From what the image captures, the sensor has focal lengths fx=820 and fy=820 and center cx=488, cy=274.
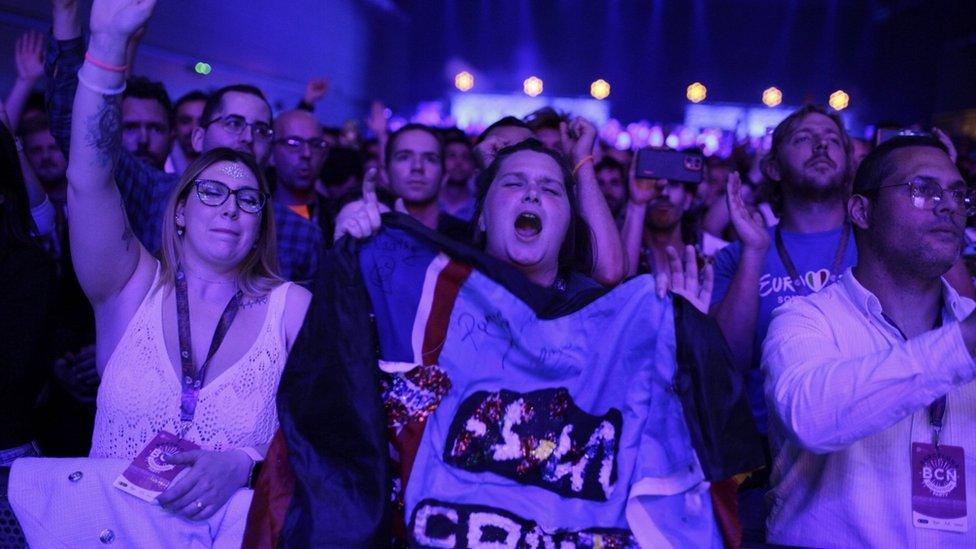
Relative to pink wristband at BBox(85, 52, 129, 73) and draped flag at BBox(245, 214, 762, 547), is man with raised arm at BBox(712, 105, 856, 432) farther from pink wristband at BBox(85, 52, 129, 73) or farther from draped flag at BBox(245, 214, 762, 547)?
pink wristband at BBox(85, 52, 129, 73)

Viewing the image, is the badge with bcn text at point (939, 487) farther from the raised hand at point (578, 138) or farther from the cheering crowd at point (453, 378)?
the raised hand at point (578, 138)

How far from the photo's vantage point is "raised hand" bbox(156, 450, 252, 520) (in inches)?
73.3

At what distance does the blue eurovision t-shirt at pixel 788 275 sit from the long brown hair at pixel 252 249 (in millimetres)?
1544

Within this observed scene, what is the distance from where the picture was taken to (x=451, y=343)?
204cm

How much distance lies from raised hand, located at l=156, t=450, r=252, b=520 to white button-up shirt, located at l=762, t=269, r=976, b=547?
129cm

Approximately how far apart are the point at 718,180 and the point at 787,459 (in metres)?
4.06

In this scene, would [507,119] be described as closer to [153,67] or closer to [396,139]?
[396,139]

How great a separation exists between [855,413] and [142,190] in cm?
226

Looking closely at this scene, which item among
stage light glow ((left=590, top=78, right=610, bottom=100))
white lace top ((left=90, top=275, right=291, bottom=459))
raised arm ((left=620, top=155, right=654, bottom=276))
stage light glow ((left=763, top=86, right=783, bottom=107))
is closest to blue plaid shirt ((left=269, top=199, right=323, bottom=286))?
white lace top ((left=90, top=275, right=291, bottom=459))

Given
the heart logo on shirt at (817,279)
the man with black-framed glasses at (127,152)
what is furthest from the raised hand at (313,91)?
the heart logo on shirt at (817,279)

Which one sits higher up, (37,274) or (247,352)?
(37,274)

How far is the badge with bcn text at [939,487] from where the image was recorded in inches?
73.4

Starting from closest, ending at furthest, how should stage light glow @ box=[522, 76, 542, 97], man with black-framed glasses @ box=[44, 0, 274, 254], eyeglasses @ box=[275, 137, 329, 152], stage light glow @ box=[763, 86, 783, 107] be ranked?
man with black-framed glasses @ box=[44, 0, 274, 254], eyeglasses @ box=[275, 137, 329, 152], stage light glow @ box=[522, 76, 542, 97], stage light glow @ box=[763, 86, 783, 107]

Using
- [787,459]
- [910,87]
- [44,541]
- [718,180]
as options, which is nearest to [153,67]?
[718,180]
